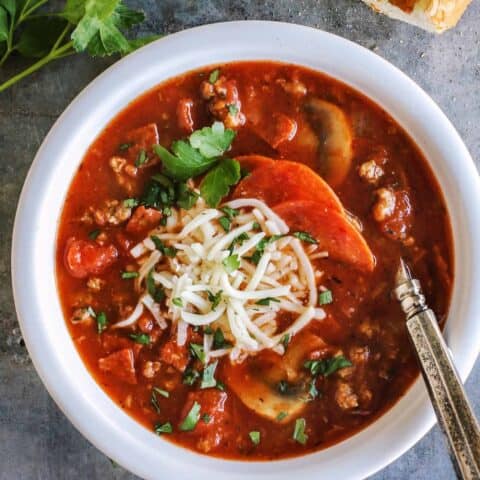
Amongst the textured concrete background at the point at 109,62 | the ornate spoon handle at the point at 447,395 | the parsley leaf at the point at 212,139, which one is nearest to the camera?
the ornate spoon handle at the point at 447,395

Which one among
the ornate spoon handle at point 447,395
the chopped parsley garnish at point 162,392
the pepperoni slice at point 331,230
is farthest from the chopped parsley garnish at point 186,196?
the ornate spoon handle at point 447,395

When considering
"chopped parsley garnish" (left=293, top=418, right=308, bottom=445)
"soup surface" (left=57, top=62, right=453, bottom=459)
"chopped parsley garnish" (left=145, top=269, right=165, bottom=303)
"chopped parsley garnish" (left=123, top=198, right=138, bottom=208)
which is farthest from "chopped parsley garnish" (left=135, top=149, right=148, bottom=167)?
"chopped parsley garnish" (left=293, top=418, right=308, bottom=445)

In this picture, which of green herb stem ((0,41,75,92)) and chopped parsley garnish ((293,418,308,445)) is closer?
chopped parsley garnish ((293,418,308,445))

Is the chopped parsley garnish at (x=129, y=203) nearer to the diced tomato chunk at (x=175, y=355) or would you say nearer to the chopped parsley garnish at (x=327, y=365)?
the diced tomato chunk at (x=175, y=355)

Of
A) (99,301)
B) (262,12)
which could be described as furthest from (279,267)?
(262,12)

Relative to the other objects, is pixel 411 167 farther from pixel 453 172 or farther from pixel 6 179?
pixel 6 179

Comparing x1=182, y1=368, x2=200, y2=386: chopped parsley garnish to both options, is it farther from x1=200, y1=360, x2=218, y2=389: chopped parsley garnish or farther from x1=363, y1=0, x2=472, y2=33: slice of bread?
x1=363, y1=0, x2=472, y2=33: slice of bread

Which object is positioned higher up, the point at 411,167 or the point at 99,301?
the point at 411,167

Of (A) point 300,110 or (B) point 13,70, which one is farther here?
(B) point 13,70
